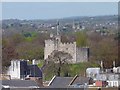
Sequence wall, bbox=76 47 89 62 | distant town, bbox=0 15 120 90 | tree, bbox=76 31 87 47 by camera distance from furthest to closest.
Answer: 1. tree, bbox=76 31 87 47
2. wall, bbox=76 47 89 62
3. distant town, bbox=0 15 120 90

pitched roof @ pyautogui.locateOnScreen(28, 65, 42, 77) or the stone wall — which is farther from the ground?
pitched roof @ pyautogui.locateOnScreen(28, 65, 42, 77)

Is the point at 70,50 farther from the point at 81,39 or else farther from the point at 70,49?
the point at 81,39

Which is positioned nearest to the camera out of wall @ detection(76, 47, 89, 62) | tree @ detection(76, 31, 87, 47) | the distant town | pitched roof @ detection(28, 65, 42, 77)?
Result: pitched roof @ detection(28, 65, 42, 77)

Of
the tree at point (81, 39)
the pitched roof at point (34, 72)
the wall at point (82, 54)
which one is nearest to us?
the pitched roof at point (34, 72)

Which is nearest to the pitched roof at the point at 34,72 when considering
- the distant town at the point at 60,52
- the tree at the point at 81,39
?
the distant town at the point at 60,52

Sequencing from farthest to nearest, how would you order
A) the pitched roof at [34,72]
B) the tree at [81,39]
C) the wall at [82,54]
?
the tree at [81,39], the wall at [82,54], the pitched roof at [34,72]

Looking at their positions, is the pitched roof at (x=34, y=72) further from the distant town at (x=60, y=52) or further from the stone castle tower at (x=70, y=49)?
the stone castle tower at (x=70, y=49)

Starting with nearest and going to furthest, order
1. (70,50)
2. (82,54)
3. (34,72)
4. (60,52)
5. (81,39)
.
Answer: (34,72) < (60,52) < (82,54) < (70,50) < (81,39)

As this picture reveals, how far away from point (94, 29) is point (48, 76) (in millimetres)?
7654

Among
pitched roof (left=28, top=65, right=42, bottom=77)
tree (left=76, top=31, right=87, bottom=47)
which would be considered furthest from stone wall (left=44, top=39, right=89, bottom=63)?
pitched roof (left=28, top=65, right=42, bottom=77)

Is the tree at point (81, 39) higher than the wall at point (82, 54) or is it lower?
higher

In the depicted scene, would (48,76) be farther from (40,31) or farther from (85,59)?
(40,31)

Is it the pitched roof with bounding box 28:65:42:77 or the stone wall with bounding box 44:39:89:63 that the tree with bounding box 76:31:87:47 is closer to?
the stone wall with bounding box 44:39:89:63

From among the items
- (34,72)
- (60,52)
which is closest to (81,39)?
(60,52)
